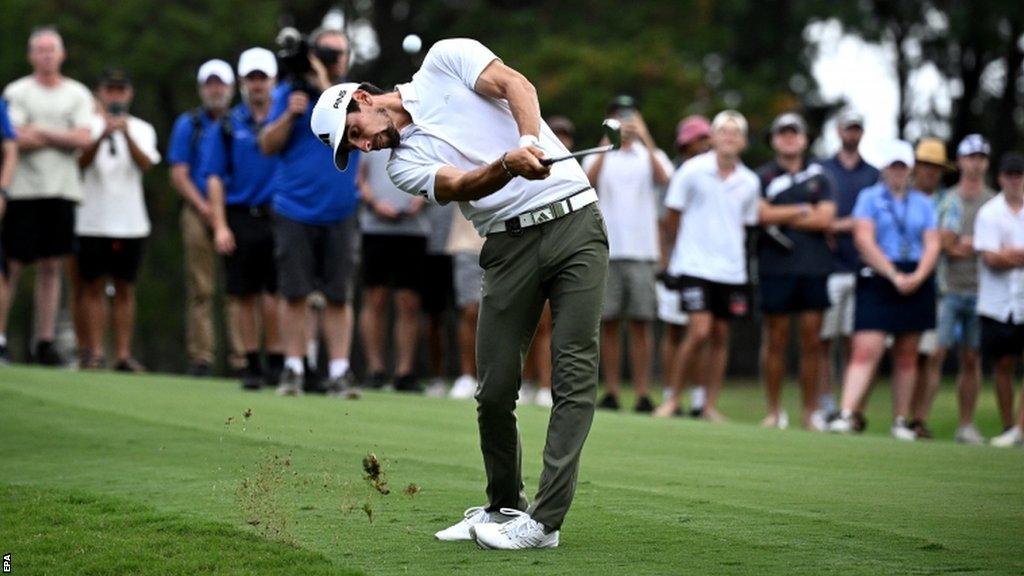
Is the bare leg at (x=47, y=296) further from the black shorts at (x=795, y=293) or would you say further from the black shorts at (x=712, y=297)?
the black shorts at (x=795, y=293)

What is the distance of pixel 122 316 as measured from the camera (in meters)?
15.4

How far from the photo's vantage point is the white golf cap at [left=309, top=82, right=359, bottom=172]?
7.14 m

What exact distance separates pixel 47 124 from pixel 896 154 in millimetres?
7098

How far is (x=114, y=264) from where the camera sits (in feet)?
50.0

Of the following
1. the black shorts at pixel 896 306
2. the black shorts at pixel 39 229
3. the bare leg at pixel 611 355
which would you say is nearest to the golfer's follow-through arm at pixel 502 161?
the black shorts at pixel 896 306

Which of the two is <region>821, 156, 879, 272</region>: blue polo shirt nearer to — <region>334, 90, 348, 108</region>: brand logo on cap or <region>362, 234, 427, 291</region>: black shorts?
<region>362, 234, 427, 291</region>: black shorts

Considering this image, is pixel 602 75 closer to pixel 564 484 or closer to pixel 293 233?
pixel 293 233

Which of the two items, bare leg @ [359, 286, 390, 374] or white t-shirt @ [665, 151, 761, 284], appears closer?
white t-shirt @ [665, 151, 761, 284]

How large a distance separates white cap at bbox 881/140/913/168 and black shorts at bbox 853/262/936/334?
78 cm

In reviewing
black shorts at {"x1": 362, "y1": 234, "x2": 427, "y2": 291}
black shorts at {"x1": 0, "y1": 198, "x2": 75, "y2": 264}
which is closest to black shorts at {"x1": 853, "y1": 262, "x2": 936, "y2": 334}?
black shorts at {"x1": 362, "y1": 234, "x2": 427, "y2": 291}

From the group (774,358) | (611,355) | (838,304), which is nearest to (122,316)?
(611,355)

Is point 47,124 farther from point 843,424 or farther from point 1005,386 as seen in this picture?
point 1005,386

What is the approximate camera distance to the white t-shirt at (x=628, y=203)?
1459 cm

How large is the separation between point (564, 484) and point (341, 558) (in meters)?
0.94
